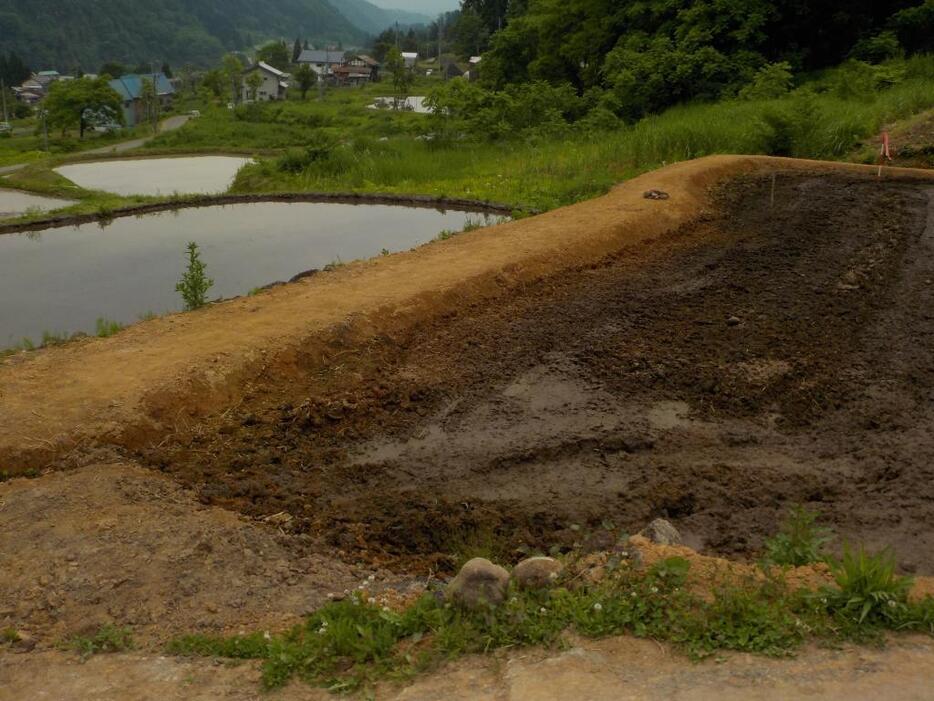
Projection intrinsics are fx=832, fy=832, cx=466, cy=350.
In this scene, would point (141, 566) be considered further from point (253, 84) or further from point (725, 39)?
point (253, 84)

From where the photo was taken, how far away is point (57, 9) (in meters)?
88.1

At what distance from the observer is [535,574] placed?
3.36 meters

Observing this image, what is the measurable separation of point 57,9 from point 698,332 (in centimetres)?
9983

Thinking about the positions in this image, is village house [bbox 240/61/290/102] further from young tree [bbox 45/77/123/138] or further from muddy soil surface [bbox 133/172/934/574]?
muddy soil surface [bbox 133/172/934/574]

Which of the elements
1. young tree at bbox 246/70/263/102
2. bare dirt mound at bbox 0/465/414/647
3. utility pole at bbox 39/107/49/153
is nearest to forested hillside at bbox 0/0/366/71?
young tree at bbox 246/70/263/102

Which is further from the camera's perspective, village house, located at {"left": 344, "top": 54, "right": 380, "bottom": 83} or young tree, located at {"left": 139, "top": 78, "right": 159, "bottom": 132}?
village house, located at {"left": 344, "top": 54, "right": 380, "bottom": 83}

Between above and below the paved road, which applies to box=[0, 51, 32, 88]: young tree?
above

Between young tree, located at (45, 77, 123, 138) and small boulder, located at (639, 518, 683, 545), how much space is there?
36.5 metres

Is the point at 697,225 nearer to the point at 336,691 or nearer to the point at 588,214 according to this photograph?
the point at 588,214

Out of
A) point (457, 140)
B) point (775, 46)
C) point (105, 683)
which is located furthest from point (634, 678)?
point (775, 46)

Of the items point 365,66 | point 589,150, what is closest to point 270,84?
point 365,66

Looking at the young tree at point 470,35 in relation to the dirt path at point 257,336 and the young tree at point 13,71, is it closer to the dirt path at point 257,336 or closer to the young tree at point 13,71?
the young tree at point 13,71

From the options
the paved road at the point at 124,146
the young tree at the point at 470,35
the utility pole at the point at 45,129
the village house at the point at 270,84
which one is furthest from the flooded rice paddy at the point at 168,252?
the village house at the point at 270,84

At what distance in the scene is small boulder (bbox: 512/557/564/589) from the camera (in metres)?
3.35
